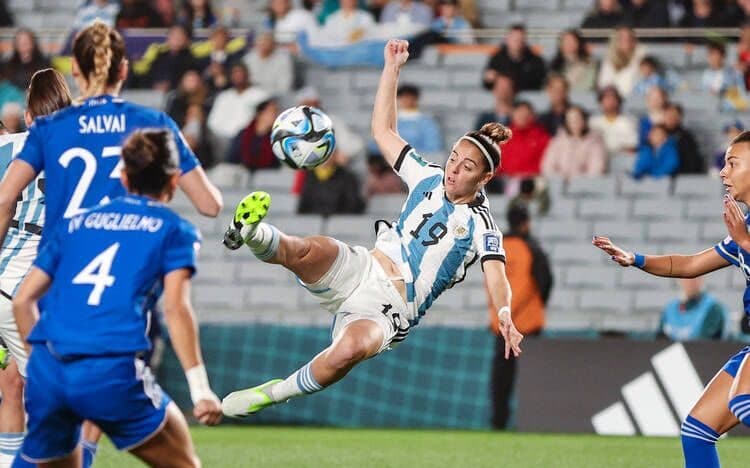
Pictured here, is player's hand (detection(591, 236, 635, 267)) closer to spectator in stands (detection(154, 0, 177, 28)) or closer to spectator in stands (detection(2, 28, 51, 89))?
spectator in stands (detection(2, 28, 51, 89))

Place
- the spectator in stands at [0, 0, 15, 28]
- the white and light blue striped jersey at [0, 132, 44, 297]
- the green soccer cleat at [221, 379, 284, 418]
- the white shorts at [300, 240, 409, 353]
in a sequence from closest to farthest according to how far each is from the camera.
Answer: the white and light blue striped jersey at [0, 132, 44, 297] → the green soccer cleat at [221, 379, 284, 418] → the white shorts at [300, 240, 409, 353] → the spectator in stands at [0, 0, 15, 28]

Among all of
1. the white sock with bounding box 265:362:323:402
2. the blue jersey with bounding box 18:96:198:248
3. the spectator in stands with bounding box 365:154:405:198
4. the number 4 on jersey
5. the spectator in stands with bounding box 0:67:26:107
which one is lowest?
the white sock with bounding box 265:362:323:402

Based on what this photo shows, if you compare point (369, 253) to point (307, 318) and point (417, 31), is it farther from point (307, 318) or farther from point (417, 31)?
point (417, 31)

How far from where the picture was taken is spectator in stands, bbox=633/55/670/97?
53.4ft

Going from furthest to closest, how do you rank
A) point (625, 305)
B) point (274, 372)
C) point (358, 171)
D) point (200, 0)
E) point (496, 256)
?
point (200, 0) → point (358, 171) → point (625, 305) → point (274, 372) → point (496, 256)

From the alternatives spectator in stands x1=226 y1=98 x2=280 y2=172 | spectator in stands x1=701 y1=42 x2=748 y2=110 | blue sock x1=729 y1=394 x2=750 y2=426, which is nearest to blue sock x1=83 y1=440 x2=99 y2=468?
blue sock x1=729 y1=394 x2=750 y2=426

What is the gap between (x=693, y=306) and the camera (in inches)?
532

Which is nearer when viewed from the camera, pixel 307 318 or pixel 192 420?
pixel 192 420

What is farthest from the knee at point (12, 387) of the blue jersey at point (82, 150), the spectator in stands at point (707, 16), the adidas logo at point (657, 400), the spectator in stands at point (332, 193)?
the spectator in stands at point (707, 16)

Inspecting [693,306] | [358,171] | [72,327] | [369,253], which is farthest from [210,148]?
[72,327]

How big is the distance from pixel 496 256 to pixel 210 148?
382 inches

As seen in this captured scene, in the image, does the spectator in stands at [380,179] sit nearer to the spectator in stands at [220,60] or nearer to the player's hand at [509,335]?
the spectator in stands at [220,60]

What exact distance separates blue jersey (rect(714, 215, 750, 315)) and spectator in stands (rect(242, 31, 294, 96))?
10693 millimetres

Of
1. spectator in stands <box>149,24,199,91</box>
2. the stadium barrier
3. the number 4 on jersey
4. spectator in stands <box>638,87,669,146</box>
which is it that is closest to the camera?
the number 4 on jersey
